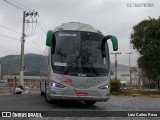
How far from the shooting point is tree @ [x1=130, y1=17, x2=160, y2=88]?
43969 mm

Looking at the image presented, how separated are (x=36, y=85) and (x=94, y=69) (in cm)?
3318

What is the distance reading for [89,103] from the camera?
734 inches

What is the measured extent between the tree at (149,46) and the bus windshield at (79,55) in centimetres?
2822

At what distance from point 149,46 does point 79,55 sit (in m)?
29.6

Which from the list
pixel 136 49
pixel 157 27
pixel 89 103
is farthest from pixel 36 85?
pixel 89 103

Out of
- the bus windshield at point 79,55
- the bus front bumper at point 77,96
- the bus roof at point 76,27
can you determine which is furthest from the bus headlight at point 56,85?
the bus roof at point 76,27

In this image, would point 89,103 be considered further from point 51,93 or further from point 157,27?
point 157,27

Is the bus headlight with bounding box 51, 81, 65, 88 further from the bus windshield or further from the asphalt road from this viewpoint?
the asphalt road

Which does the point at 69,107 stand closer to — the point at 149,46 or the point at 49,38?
the point at 49,38

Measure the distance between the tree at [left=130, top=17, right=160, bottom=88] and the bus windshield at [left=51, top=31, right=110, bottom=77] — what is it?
92.6 feet

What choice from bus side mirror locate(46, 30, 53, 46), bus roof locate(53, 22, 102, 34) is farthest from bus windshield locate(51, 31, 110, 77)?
bus side mirror locate(46, 30, 53, 46)

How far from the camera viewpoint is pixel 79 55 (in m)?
16.2

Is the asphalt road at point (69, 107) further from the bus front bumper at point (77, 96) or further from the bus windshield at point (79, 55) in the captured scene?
the bus windshield at point (79, 55)

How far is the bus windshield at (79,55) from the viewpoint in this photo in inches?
625
